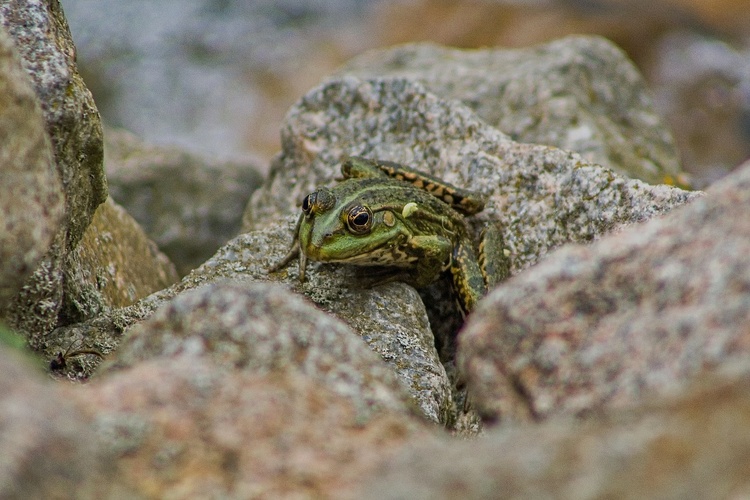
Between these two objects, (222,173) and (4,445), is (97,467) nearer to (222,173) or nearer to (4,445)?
(4,445)

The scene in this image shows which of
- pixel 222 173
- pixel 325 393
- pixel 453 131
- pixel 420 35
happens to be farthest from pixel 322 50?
pixel 325 393

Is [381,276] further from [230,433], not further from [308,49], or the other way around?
A: [308,49]

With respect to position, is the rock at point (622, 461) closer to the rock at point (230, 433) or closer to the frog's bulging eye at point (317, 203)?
the rock at point (230, 433)

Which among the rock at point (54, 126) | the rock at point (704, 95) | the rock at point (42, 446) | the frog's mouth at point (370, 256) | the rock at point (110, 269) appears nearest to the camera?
the rock at point (42, 446)

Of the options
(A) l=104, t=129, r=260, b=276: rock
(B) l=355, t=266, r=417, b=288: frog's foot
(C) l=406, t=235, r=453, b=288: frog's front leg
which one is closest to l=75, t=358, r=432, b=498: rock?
(B) l=355, t=266, r=417, b=288: frog's foot

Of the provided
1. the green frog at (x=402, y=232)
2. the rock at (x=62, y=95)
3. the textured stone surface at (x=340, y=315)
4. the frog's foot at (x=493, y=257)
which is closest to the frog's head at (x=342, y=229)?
the green frog at (x=402, y=232)

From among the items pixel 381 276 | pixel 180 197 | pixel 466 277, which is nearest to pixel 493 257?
pixel 466 277
